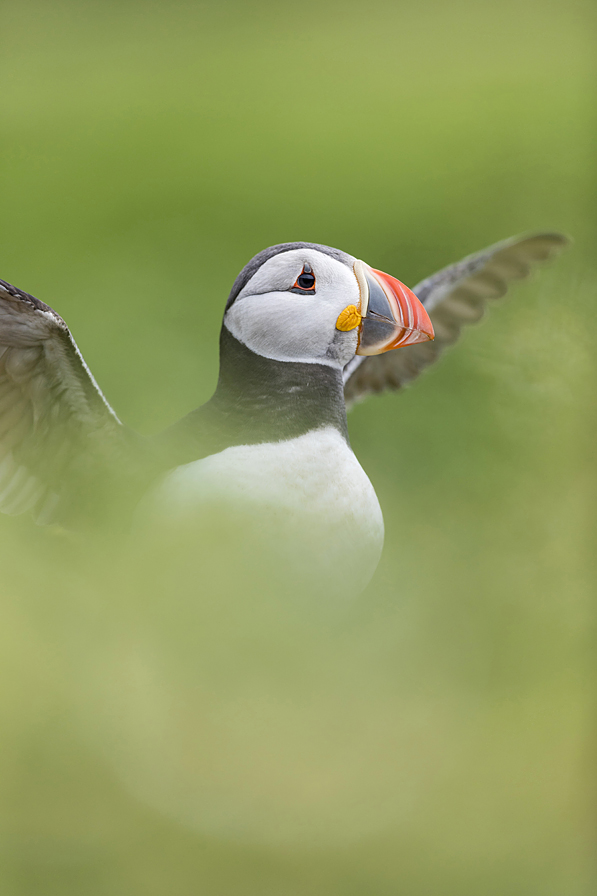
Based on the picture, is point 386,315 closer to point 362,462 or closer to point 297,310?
point 297,310

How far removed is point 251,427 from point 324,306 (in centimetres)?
13

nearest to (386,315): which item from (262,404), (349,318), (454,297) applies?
(349,318)

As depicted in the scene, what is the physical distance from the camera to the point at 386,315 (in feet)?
1.86

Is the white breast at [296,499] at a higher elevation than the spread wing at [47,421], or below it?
below

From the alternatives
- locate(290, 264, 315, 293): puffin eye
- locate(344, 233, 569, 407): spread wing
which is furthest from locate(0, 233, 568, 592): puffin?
locate(344, 233, 569, 407): spread wing

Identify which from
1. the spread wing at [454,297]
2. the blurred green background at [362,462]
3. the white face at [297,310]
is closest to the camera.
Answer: the white face at [297,310]

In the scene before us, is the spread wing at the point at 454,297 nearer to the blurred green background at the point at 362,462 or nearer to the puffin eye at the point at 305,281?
the blurred green background at the point at 362,462

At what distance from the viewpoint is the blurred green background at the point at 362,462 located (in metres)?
0.67

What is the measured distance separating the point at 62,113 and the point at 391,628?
0.79 m

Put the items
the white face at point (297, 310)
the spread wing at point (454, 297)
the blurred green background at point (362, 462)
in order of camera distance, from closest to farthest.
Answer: the white face at point (297, 310) < the blurred green background at point (362, 462) < the spread wing at point (454, 297)

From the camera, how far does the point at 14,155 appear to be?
853 mm

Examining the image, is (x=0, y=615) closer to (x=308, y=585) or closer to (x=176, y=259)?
(x=308, y=585)

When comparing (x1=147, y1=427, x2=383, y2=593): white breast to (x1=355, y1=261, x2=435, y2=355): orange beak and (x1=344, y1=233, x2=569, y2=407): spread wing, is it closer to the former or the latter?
(x1=355, y1=261, x2=435, y2=355): orange beak

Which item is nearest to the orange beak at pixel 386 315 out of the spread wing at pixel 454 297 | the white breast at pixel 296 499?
the white breast at pixel 296 499
